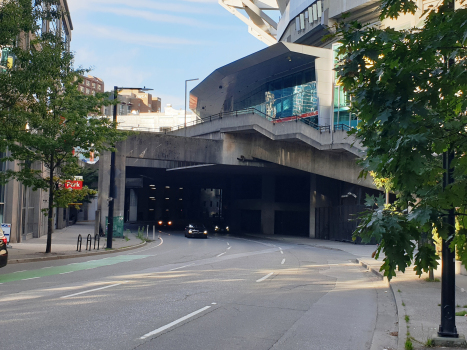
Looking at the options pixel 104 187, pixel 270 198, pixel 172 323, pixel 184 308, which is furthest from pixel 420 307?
pixel 270 198

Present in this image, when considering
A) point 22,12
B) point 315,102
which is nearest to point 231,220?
point 315,102

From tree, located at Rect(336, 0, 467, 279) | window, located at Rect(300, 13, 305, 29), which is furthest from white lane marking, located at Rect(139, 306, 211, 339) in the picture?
window, located at Rect(300, 13, 305, 29)

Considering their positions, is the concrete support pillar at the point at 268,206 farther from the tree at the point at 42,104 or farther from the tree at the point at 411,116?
the tree at the point at 411,116

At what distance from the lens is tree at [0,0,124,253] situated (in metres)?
17.6

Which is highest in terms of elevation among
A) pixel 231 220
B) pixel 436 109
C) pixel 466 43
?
pixel 466 43

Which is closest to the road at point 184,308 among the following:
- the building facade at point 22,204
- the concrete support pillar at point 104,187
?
the building facade at point 22,204

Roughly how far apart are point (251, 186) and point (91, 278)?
2074 inches

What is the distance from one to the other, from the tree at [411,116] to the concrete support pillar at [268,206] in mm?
54398

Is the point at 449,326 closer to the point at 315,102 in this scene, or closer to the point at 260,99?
the point at 315,102

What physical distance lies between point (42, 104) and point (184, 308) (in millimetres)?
14423

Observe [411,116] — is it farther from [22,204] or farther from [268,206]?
[268,206]

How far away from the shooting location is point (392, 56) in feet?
19.1

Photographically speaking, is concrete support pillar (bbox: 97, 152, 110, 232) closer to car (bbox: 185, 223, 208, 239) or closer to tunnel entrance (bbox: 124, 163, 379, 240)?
car (bbox: 185, 223, 208, 239)

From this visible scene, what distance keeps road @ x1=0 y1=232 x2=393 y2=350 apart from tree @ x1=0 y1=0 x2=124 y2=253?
5.75 meters
